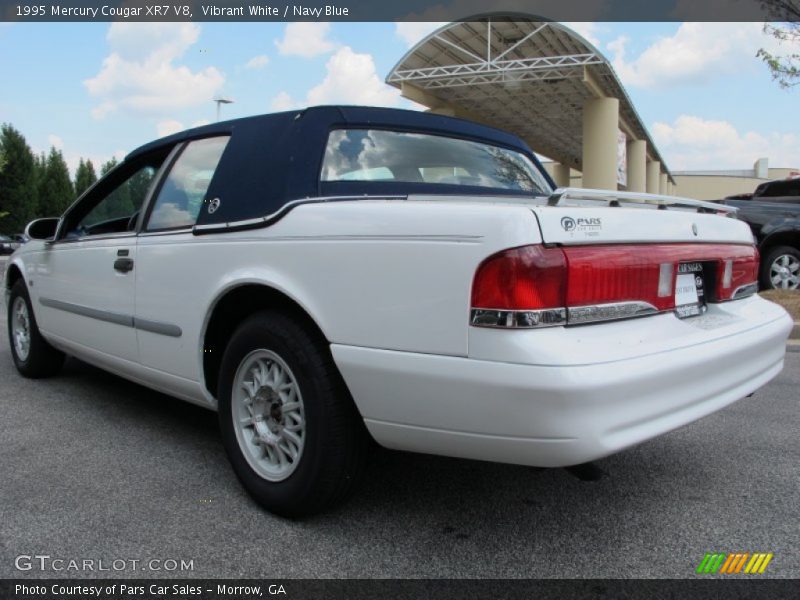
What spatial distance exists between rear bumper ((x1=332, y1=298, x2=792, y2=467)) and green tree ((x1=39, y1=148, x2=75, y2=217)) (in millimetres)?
56365

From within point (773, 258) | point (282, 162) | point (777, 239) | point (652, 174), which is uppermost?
point (652, 174)

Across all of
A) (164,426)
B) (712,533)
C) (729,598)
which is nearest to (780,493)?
(712,533)

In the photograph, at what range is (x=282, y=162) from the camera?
274 centimetres

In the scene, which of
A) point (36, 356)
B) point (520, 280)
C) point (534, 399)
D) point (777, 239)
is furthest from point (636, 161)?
point (534, 399)

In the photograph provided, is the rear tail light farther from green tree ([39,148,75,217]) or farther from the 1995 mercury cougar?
green tree ([39,148,75,217])

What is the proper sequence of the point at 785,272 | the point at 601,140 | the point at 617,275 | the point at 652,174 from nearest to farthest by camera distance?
the point at 617,275 → the point at 785,272 → the point at 601,140 → the point at 652,174

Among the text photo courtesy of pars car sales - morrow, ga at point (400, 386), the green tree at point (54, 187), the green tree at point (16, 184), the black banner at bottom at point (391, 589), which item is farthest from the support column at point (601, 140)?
the green tree at point (54, 187)

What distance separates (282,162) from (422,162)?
722 millimetres

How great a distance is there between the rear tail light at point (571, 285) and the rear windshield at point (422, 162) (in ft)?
3.51

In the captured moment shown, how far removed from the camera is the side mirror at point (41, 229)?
4.55 meters

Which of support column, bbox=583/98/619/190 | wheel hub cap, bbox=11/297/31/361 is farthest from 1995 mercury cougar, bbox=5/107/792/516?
support column, bbox=583/98/619/190

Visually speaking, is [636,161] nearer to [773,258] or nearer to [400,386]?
[773,258]

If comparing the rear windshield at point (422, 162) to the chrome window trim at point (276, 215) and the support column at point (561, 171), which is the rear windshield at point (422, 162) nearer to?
the chrome window trim at point (276, 215)

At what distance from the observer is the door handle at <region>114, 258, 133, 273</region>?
341cm
